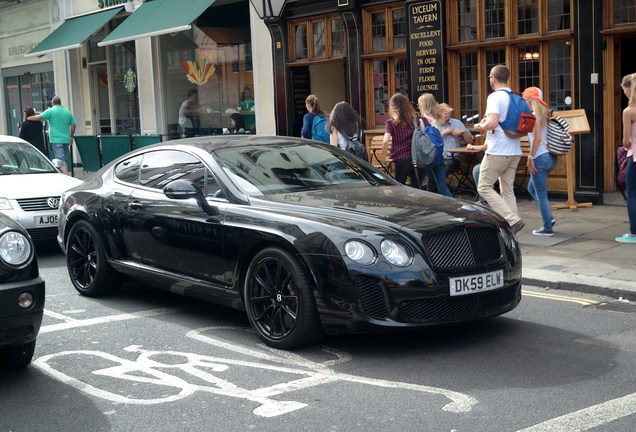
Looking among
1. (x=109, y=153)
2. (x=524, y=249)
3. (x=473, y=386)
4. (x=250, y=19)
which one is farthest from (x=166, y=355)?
(x=109, y=153)

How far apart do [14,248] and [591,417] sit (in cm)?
352

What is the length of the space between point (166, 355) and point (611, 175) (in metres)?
8.72

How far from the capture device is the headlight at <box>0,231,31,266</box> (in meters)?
5.71

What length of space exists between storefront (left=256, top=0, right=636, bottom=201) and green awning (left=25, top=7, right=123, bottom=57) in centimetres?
692

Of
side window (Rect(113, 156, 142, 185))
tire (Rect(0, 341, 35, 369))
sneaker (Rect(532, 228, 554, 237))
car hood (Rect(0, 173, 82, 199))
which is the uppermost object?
side window (Rect(113, 156, 142, 185))

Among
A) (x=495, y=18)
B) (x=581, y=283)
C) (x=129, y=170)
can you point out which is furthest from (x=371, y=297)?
(x=495, y=18)

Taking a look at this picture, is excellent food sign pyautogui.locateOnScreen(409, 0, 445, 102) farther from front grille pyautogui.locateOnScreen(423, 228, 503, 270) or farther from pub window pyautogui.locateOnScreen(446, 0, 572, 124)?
front grille pyautogui.locateOnScreen(423, 228, 503, 270)

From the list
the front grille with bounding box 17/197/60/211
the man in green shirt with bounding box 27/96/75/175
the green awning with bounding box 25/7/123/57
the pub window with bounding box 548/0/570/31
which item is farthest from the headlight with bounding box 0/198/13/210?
the green awning with bounding box 25/7/123/57

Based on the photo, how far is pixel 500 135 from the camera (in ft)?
34.9

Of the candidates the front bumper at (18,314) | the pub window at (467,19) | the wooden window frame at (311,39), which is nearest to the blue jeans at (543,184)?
the pub window at (467,19)

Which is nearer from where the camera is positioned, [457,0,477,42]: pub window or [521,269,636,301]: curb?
[521,269,636,301]: curb

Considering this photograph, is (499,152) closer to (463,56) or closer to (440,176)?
(440,176)

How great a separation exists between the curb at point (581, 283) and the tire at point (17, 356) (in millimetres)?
4713

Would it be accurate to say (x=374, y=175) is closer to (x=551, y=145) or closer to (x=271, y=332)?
(x=271, y=332)
